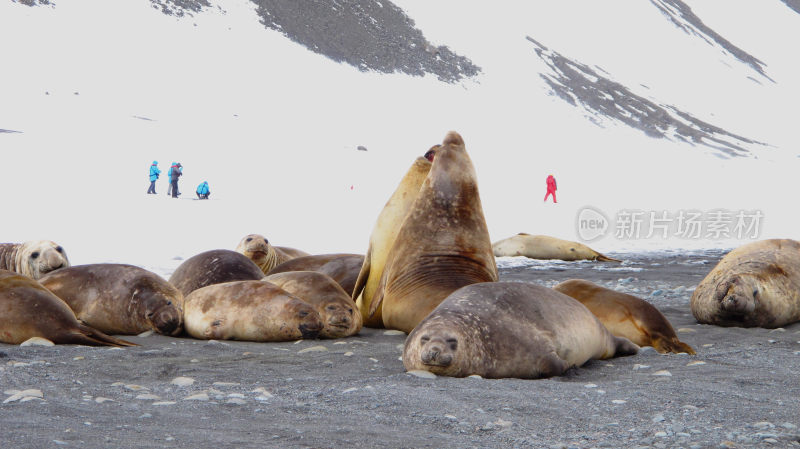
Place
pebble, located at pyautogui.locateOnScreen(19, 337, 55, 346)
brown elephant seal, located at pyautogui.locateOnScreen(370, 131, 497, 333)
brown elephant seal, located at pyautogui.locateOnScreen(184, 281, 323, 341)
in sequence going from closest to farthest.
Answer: pebble, located at pyautogui.locateOnScreen(19, 337, 55, 346)
brown elephant seal, located at pyautogui.locateOnScreen(184, 281, 323, 341)
brown elephant seal, located at pyautogui.locateOnScreen(370, 131, 497, 333)

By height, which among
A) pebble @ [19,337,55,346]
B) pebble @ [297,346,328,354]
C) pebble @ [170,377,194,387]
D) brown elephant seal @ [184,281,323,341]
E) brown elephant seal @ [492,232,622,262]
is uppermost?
brown elephant seal @ [492,232,622,262]

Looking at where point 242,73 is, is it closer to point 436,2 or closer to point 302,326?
point 436,2

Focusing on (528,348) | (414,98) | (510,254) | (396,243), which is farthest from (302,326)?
Result: (414,98)

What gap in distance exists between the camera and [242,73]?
1960 inches

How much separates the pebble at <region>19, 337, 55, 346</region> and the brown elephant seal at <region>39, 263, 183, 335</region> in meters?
0.88

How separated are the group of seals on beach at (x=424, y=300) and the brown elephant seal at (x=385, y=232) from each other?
1cm

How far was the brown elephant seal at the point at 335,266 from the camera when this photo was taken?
7.86 m

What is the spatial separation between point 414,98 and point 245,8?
44.6ft

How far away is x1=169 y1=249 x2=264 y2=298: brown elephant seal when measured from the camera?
7152 mm

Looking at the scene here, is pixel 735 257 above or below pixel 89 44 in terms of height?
below

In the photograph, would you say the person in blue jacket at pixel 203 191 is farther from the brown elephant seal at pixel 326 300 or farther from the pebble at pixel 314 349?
the pebble at pixel 314 349

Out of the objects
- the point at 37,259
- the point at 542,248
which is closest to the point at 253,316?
the point at 37,259

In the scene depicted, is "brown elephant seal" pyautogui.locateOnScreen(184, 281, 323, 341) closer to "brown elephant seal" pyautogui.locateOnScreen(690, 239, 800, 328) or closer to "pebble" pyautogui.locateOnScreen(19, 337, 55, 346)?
"pebble" pyautogui.locateOnScreen(19, 337, 55, 346)

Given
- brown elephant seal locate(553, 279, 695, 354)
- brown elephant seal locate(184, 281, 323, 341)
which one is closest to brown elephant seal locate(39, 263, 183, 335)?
brown elephant seal locate(184, 281, 323, 341)
